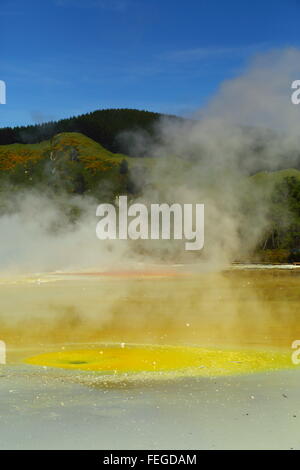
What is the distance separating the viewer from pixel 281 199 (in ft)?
279

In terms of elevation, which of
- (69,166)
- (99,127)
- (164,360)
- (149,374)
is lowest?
(149,374)

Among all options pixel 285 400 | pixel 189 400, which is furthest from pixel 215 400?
pixel 285 400

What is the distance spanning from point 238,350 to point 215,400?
4.70 meters

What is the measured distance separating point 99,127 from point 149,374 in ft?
445

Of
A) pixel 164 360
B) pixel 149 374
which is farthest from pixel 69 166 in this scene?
pixel 149 374

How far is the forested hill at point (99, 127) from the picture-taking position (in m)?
137

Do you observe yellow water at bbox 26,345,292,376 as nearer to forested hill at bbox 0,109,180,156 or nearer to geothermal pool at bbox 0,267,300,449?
geothermal pool at bbox 0,267,300,449

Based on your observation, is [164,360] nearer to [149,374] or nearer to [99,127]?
[149,374]

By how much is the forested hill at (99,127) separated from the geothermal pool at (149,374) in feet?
370

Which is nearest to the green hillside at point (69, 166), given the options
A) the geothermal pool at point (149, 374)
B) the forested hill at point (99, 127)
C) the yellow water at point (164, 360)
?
the forested hill at point (99, 127)

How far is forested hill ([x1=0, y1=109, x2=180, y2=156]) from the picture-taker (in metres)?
137

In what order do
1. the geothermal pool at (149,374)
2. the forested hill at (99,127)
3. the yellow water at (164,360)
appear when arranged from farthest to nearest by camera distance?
the forested hill at (99,127), the yellow water at (164,360), the geothermal pool at (149,374)

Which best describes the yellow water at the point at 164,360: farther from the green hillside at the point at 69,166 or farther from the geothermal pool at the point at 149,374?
the green hillside at the point at 69,166

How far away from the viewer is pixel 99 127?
145 m
